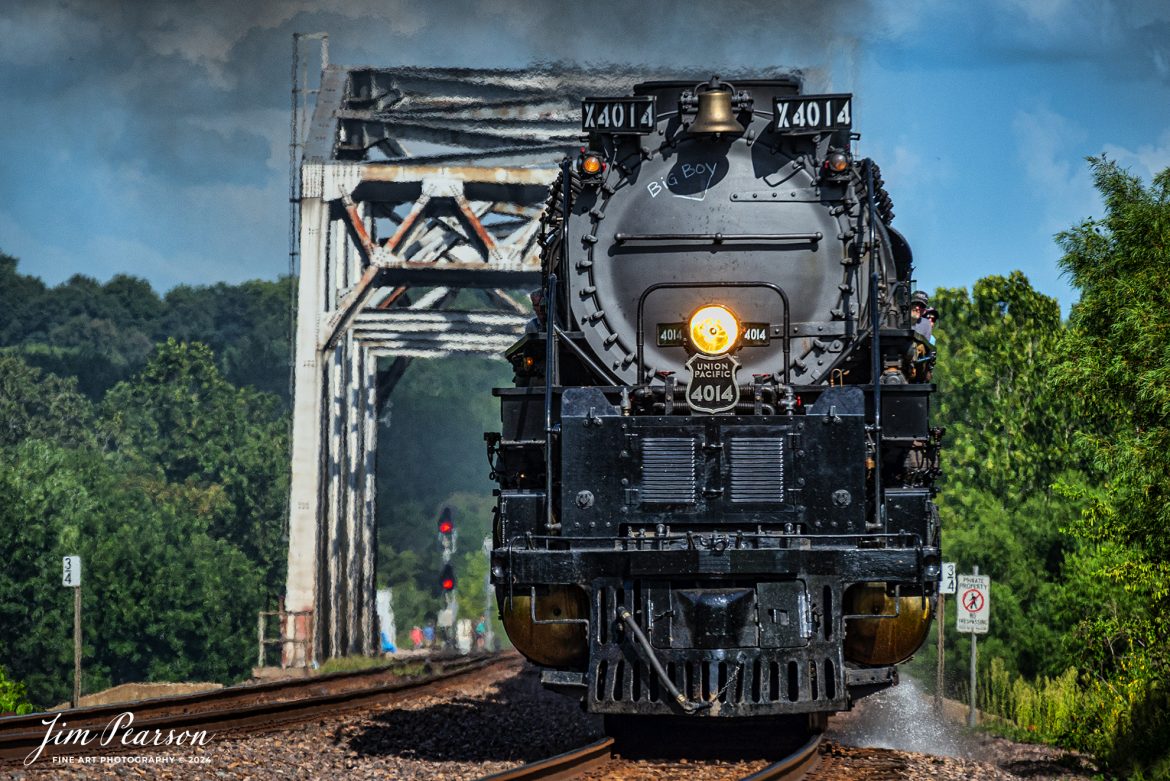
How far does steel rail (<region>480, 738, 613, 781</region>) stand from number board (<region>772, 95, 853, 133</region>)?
476 centimetres

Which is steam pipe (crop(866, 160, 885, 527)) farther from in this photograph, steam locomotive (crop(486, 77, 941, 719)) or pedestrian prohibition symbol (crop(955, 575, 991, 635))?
pedestrian prohibition symbol (crop(955, 575, 991, 635))

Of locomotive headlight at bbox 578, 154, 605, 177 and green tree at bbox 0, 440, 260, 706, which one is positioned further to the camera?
green tree at bbox 0, 440, 260, 706

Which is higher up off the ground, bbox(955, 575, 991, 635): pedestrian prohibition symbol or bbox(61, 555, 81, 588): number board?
bbox(61, 555, 81, 588): number board

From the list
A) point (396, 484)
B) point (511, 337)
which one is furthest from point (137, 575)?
point (396, 484)

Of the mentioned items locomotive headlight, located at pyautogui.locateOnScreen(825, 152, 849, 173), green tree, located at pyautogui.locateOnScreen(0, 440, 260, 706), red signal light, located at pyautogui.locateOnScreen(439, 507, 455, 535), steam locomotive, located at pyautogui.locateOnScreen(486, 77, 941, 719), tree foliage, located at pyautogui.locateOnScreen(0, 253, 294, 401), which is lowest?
green tree, located at pyautogui.locateOnScreen(0, 440, 260, 706)

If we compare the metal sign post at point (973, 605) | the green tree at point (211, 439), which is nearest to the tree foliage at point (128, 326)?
the green tree at point (211, 439)

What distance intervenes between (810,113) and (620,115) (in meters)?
1.44

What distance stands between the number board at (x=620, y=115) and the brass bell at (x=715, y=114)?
36cm

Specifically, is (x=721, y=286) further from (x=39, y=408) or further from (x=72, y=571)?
(x=39, y=408)

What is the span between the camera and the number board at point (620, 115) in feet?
36.4

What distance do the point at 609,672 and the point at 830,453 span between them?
2081 mm

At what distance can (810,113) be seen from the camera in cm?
1106

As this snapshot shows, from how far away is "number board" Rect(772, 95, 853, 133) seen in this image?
36.2ft

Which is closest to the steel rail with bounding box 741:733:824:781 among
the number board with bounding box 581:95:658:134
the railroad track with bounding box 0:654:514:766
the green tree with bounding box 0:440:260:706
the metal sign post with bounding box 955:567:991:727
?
the railroad track with bounding box 0:654:514:766
